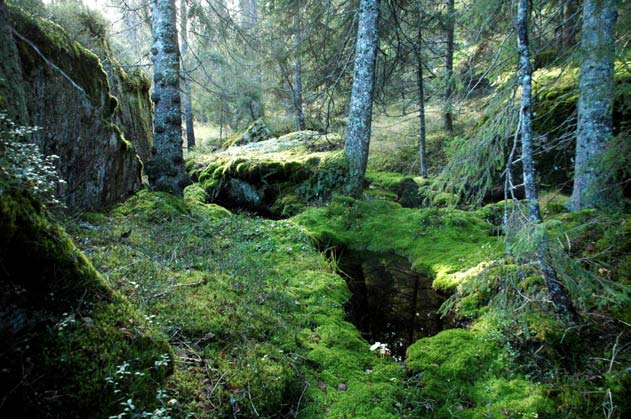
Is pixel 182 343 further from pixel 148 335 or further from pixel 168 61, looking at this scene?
pixel 168 61

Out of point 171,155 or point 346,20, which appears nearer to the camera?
point 171,155

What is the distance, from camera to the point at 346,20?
1088 centimetres

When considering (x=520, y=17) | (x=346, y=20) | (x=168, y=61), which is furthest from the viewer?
(x=346, y=20)

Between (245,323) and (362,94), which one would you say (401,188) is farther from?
(245,323)

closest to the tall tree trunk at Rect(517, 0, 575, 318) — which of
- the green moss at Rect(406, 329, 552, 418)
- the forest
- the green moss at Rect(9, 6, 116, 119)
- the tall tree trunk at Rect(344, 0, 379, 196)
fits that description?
the forest

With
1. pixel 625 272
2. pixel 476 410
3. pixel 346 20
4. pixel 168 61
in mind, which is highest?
pixel 346 20

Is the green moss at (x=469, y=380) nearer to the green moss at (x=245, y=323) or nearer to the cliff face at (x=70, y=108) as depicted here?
the green moss at (x=245, y=323)

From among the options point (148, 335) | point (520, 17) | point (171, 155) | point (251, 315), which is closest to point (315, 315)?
point (251, 315)

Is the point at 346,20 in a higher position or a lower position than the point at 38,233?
higher

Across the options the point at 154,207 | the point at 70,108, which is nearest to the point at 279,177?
the point at 154,207

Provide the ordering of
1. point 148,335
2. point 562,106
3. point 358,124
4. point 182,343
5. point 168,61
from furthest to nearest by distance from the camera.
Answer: point 358,124, point 562,106, point 168,61, point 182,343, point 148,335

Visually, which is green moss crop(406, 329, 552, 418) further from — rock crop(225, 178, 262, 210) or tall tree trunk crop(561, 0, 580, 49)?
rock crop(225, 178, 262, 210)

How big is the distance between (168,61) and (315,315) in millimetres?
6046

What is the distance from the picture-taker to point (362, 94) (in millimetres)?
9352
